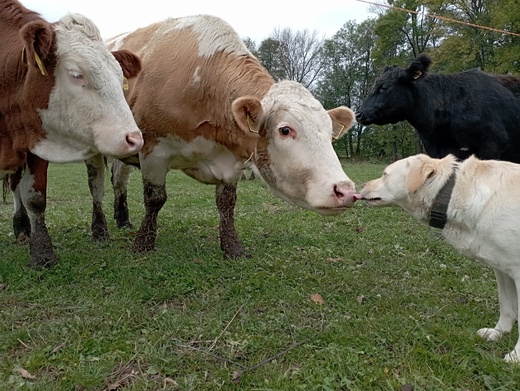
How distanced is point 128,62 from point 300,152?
2.50 meters

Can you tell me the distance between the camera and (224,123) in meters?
5.36

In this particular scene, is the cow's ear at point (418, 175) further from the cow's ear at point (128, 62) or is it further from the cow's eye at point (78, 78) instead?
the cow's ear at point (128, 62)

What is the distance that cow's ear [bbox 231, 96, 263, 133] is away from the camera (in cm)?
448

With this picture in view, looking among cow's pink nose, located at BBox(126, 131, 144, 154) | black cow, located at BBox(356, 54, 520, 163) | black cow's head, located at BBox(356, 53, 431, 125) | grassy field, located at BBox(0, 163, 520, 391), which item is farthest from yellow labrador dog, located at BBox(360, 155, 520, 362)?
black cow's head, located at BBox(356, 53, 431, 125)

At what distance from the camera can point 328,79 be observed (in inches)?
2259

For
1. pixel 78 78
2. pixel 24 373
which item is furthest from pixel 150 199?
pixel 24 373

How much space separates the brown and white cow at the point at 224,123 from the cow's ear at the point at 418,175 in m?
0.49

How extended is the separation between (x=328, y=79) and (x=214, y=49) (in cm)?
5393

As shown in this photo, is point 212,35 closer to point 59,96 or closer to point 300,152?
point 59,96

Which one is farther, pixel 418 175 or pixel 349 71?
pixel 349 71

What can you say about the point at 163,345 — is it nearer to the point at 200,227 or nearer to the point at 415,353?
the point at 415,353

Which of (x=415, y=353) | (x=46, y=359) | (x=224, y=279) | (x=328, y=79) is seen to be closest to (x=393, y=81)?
(x=224, y=279)

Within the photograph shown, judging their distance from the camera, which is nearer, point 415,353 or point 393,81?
point 415,353

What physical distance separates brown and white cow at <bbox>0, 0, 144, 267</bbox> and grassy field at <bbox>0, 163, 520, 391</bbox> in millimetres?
1235
